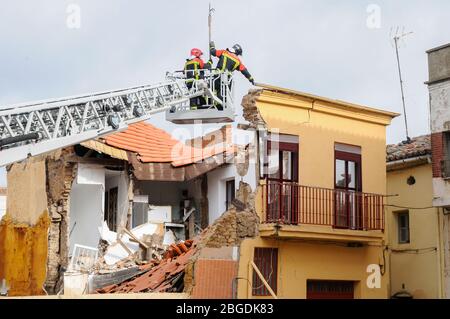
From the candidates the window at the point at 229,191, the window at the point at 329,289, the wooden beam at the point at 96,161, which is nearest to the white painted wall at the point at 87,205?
the wooden beam at the point at 96,161

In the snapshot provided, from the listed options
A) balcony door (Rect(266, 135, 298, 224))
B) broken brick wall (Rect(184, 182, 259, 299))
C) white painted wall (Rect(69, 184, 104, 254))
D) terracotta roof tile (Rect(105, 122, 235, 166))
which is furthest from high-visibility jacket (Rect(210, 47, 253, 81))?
white painted wall (Rect(69, 184, 104, 254))

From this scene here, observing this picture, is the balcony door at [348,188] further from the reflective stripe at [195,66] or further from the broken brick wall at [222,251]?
the reflective stripe at [195,66]

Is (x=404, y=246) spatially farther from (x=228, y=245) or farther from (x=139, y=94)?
(x=139, y=94)

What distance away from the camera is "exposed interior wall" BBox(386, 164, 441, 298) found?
23.2m

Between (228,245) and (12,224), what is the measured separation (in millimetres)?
9915

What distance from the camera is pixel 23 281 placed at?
1019 inches

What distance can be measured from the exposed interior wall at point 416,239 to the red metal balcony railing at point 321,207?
5.11 feet

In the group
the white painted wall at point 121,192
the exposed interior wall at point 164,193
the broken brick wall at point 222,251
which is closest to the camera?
the broken brick wall at point 222,251

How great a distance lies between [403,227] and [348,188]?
120 inches

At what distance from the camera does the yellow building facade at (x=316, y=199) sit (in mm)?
20562

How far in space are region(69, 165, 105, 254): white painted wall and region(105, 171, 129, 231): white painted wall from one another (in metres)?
0.66

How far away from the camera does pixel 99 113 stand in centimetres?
1945

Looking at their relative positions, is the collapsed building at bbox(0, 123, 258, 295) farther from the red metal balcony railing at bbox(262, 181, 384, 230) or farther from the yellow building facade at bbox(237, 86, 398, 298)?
the red metal balcony railing at bbox(262, 181, 384, 230)
